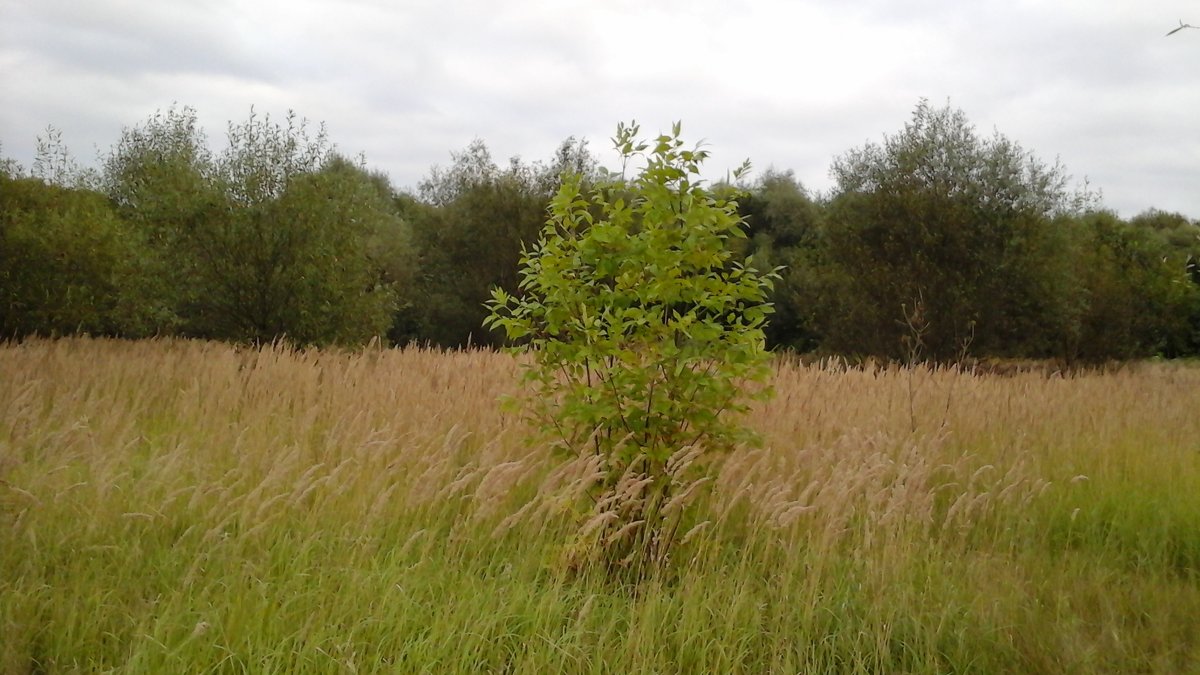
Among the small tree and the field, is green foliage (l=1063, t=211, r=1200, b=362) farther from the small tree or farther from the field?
the small tree

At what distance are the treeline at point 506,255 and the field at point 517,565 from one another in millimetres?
5293

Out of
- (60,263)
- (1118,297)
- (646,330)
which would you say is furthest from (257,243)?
(1118,297)

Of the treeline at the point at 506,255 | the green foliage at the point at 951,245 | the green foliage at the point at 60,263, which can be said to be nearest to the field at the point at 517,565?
the treeline at the point at 506,255

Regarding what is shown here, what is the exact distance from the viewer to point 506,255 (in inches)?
1167

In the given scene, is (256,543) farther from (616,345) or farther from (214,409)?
(214,409)

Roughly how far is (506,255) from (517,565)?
82.9ft

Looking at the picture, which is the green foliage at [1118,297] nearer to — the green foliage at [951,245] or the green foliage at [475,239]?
the green foliage at [951,245]

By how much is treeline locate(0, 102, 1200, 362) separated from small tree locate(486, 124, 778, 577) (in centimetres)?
644

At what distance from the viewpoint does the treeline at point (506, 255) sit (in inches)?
600

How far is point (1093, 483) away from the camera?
7082 millimetres

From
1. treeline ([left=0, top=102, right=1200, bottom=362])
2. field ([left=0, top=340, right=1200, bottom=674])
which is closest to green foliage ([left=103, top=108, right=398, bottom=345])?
treeline ([left=0, top=102, right=1200, bottom=362])

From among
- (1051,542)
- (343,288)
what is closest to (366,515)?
(1051,542)

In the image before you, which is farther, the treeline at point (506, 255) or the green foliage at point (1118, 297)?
the green foliage at point (1118, 297)

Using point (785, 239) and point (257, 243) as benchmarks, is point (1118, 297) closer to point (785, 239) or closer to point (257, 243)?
point (785, 239)
